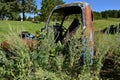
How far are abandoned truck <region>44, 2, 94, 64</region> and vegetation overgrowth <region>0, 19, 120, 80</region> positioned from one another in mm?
172

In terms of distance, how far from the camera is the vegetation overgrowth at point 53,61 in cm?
428

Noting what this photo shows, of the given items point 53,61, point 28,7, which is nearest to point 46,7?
point 28,7

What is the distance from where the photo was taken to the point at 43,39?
184 inches

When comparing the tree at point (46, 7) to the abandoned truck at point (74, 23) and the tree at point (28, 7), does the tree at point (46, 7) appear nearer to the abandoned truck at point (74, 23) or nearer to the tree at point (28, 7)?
the tree at point (28, 7)

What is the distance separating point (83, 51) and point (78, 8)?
6.59 ft

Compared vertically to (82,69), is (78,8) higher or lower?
higher

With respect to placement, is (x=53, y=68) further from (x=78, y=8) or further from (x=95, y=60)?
(x=78, y=8)

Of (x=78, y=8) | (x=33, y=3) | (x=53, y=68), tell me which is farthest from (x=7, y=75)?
(x=33, y=3)

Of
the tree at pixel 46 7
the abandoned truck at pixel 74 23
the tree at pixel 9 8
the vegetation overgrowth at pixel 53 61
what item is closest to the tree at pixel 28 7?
the tree at pixel 9 8

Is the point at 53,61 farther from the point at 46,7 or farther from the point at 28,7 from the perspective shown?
the point at 28,7

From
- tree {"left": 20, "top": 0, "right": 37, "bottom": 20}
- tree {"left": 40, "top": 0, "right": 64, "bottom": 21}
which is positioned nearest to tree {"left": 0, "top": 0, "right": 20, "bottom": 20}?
tree {"left": 20, "top": 0, "right": 37, "bottom": 20}

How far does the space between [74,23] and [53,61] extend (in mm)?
A: 2057

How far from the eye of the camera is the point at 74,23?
6.47m

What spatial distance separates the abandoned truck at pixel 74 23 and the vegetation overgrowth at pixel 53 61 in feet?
0.56
